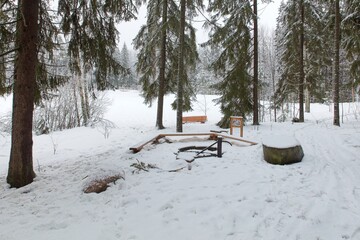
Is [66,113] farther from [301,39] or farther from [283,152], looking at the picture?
[301,39]

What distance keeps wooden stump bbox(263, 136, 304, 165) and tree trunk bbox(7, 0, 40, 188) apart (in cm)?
525

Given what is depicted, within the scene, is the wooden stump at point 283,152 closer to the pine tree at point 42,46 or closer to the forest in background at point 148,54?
the forest in background at point 148,54

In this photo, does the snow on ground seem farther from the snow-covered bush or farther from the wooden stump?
the snow-covered bush

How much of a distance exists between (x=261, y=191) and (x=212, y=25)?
29.9 feet

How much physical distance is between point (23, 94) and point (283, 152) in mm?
5617

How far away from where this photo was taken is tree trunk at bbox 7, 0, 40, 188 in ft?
15.3

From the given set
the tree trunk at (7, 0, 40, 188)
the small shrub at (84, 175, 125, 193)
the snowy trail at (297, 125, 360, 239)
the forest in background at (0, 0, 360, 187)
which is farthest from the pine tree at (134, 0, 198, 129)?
the small shrub at (84, 175, 125, 193)

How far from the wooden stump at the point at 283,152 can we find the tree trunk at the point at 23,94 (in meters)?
5.25

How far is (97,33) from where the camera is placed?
19.3ft

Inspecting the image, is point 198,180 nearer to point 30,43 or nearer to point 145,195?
point 145,195

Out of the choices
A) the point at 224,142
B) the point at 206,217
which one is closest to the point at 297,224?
Answer: the point at 206,217

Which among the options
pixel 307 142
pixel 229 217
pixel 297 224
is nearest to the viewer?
pixel 297 224

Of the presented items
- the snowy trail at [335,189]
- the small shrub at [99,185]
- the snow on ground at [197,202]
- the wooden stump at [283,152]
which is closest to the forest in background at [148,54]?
the snow on ground at [197,202]

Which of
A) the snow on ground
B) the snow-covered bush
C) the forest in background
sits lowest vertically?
the snow on ground
